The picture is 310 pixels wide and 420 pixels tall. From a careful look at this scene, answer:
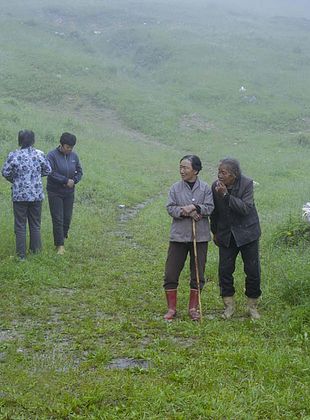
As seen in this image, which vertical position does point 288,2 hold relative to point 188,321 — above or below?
above

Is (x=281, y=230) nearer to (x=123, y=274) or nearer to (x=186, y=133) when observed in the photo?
(x=123, y=274)

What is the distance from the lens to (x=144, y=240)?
40.0 feet

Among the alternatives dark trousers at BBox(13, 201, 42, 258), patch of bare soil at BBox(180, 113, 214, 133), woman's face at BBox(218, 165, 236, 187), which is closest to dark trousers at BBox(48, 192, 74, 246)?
dark trousers at BBox(13, 201, 42, 258)

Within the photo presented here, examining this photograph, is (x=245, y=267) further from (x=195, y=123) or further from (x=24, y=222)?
(x=195, y=123)

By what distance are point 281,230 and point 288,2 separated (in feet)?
320

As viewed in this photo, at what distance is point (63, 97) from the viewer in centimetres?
3058

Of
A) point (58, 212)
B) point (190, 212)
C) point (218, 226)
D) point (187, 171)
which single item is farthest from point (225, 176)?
point (58, 212)

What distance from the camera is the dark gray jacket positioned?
699cm

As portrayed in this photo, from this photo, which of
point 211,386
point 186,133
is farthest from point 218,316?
point 186,133

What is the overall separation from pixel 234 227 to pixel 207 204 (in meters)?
0.44

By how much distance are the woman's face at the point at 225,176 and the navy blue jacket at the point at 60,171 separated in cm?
404

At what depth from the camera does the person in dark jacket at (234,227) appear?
22.9 ft

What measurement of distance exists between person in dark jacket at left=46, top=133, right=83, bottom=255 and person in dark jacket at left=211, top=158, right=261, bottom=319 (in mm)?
3747

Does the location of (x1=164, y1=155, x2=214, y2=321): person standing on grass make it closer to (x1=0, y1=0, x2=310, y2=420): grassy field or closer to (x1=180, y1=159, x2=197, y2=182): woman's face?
(x1=180, y1=159, x2=197, y2=182): woman's face
